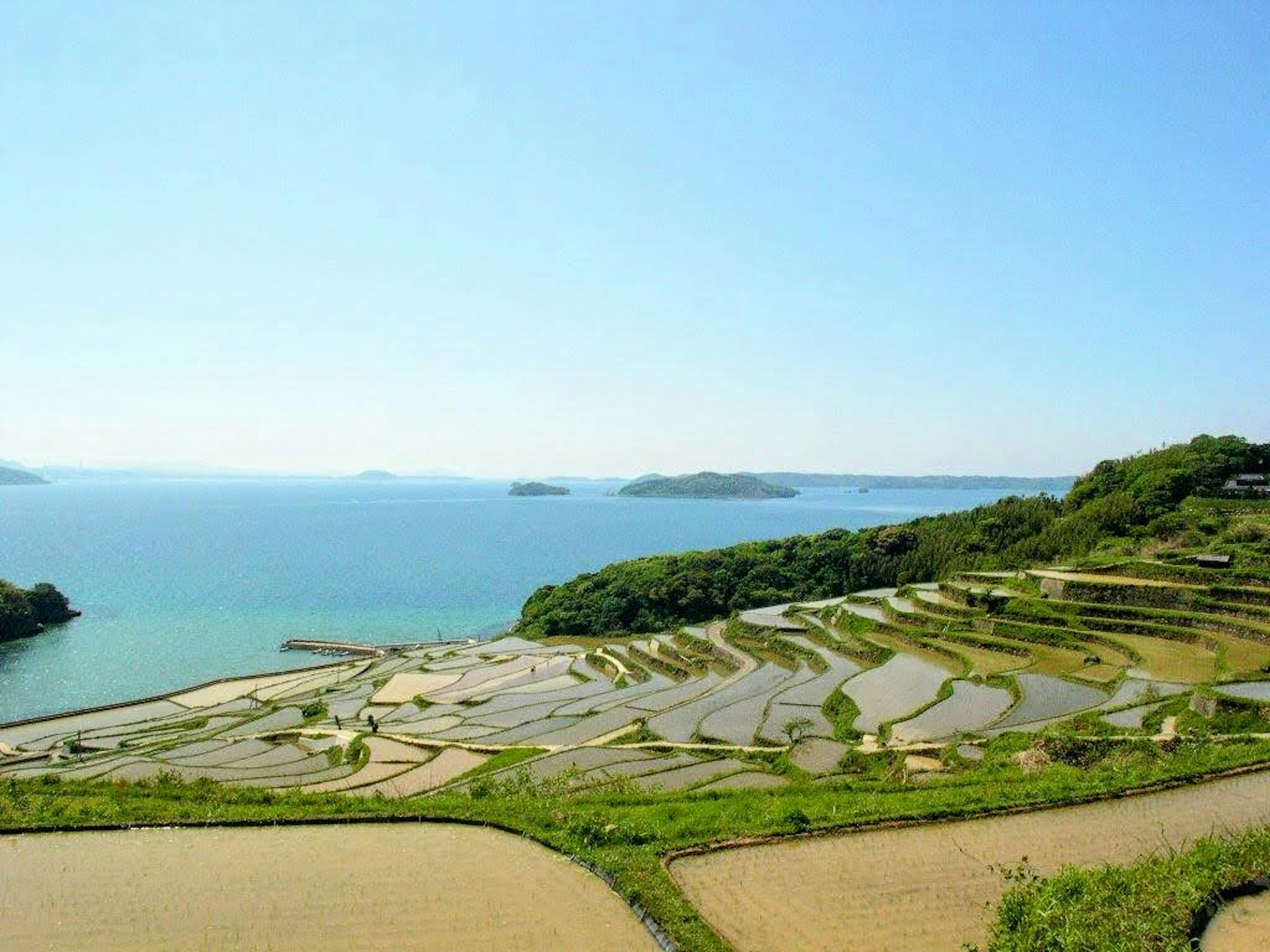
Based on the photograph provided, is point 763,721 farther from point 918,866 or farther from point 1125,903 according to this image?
point 1125,903

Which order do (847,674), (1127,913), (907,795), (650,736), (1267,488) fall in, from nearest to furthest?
(1127,913) → (907,795) → (650,736) → (847,674) → (1267,488)

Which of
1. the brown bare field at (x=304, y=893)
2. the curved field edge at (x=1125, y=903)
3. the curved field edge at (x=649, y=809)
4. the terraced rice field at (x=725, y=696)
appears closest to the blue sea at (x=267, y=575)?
the terraced rice field at (x=725, y=696)

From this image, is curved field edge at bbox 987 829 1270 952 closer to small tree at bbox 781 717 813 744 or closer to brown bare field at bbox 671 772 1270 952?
brown bare field at bbox 671 772 1270 952

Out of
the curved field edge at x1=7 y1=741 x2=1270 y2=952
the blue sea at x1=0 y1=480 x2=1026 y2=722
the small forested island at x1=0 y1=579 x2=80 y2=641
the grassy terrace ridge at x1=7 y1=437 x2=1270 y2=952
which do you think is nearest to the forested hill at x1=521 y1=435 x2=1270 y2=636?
the grassy terrace ridge at x1=7 y1=437 x2=1270 y2=952

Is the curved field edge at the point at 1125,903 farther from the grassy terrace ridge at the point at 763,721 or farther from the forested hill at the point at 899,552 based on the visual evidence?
the forested hill at the point at 899,552

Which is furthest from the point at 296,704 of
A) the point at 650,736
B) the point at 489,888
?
the point at 489,888

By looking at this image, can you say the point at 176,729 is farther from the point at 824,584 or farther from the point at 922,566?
the point at 922,566

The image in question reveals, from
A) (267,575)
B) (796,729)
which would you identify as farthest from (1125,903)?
(267,575)
